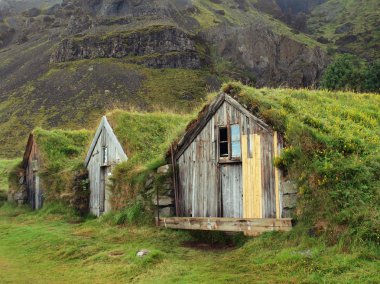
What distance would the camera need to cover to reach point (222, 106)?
13.6 m

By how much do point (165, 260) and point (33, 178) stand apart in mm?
15500

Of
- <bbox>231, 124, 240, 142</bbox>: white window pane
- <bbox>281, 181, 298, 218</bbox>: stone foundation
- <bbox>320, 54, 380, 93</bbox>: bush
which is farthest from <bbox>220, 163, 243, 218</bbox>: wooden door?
<bbox>320, 54, 380, 93</bbox>: bush

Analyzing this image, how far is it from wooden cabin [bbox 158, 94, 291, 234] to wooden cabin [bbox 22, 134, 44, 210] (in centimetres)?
1118

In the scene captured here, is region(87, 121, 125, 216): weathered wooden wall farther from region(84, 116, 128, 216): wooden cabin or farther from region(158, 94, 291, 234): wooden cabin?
region(158, 94, 291, 234): wooden cabin

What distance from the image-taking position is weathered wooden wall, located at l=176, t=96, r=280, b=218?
12109 mm

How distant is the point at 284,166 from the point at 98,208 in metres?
10.5

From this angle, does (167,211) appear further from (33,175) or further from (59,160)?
(33,175)

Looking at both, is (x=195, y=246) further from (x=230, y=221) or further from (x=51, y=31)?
(x=51, y=31)

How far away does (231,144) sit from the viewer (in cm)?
1320

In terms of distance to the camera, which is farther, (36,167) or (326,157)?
(36,167)

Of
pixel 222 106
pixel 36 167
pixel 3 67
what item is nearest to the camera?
pixel 222 106

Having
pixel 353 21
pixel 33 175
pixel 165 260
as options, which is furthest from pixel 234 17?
pixel 165 260

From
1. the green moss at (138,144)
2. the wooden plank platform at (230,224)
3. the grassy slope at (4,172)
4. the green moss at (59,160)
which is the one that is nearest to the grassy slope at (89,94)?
the grassy slope at (4,172)

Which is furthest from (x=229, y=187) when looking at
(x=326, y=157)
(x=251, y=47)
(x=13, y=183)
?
(x=251, y=47)
